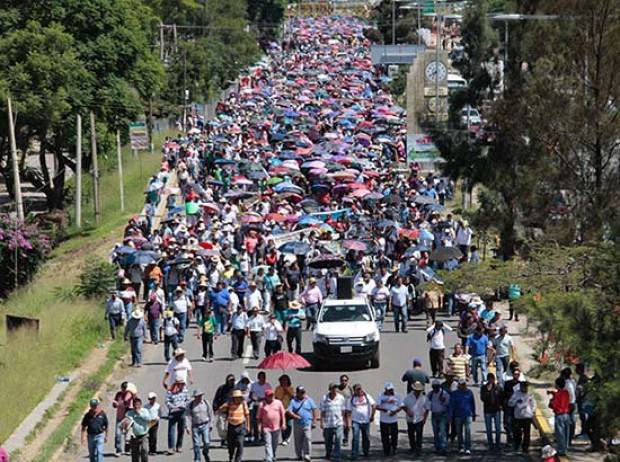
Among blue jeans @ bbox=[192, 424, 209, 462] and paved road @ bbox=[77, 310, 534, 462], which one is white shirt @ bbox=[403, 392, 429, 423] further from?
blue jeans @ bbox=[192, 424, 209, 462]

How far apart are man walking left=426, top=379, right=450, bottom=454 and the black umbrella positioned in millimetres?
11203

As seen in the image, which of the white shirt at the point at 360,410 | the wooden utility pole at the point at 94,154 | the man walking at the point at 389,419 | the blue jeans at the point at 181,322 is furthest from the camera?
the wooden utility pole at the point at 94,154

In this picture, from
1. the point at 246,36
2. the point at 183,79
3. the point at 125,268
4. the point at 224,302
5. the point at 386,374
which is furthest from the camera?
the point at 246,36

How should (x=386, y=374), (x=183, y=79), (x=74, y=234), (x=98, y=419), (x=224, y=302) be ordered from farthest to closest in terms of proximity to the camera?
(x=183, y=79) → (x=74, y=234) → (x=224, y=302) → (x=386, y=374) → (x=98, y=419)

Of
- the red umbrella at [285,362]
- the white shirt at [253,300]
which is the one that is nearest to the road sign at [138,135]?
the white shirt at [253,300]

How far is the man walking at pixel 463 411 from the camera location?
2408 cm

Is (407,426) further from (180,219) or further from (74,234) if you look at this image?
(74,234)

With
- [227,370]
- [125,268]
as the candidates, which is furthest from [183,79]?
[227,370]

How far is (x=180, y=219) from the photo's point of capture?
153ft

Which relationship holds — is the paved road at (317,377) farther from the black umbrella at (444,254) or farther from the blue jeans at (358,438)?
the black umbrella at (444,254)

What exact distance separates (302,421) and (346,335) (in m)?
6.28

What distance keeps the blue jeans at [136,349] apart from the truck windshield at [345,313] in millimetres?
3499

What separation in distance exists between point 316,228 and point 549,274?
21931 mm

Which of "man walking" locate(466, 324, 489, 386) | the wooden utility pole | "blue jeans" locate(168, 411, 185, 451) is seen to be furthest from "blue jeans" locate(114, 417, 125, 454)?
the wooden utility pole
